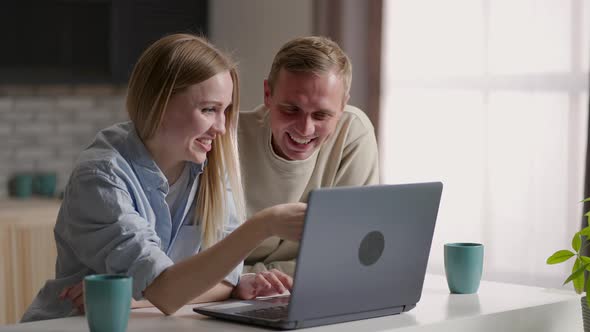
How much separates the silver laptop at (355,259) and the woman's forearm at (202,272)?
2.1 inches

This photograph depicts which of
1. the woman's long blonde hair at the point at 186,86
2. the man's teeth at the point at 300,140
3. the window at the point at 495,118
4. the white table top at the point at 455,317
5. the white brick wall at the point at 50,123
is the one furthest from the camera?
the white brick wall at the point at 50,123

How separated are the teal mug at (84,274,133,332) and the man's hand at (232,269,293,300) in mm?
460

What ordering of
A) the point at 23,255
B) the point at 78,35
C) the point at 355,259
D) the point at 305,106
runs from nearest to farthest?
the point at 355,259 < the point at 305,106 < the point at 23,255 < the point at 78,35

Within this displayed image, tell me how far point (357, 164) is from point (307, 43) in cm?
48

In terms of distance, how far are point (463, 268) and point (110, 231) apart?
30.1 inches

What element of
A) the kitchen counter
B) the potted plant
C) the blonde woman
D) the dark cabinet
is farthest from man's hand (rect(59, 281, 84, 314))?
the dark cabinet

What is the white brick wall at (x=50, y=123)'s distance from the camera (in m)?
4.85

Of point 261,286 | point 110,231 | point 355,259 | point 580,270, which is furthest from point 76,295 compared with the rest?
point 580,270

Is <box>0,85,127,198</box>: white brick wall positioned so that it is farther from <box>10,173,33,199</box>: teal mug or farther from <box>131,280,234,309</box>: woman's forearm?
<box>131,280,234,309</box>: woman's forearm

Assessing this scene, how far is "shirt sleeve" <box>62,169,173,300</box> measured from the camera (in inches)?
71.0

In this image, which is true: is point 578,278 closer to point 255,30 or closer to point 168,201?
point 168,201

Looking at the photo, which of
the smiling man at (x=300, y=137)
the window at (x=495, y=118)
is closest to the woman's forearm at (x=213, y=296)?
the smiling man at (x=300, y=137)

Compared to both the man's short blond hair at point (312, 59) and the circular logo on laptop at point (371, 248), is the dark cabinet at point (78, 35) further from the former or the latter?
the circular logo on laptop at point (371, 248)

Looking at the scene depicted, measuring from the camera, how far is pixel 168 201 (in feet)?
6.90
